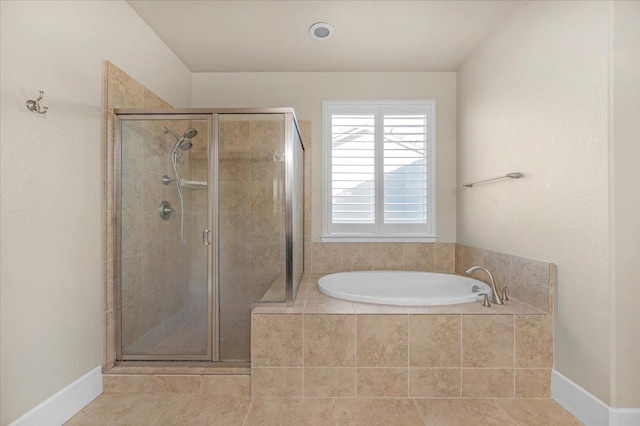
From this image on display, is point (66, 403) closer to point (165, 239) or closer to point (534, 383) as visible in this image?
point (165, 239)

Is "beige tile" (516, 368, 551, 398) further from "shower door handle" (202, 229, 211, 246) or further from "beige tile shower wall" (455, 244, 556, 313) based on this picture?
"shower door handle" (202, 229, 211, 246)

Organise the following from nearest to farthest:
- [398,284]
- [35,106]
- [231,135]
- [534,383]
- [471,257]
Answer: [35,106] < [534,383] < [231,135] < [471,257] < [398,284]

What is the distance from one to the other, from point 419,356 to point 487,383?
389mm

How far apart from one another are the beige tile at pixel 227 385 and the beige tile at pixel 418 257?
173 cm

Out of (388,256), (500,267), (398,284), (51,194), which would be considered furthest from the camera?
(388,256)

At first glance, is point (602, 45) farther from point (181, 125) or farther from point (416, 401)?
point (181, 125)

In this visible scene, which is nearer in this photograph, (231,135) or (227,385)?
(227,385)

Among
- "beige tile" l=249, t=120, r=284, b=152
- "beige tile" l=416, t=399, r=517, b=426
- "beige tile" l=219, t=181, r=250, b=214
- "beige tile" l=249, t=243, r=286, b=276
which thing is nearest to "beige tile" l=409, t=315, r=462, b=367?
"beige tile" l=416, t=399, r=517, b=426

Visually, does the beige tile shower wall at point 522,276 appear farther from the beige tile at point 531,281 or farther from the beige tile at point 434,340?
the beige tile at point 434,340

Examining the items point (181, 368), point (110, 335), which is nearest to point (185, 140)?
point (110, 335)

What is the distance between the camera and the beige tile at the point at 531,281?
179 cm

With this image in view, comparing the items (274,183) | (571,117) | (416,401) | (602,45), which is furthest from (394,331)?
(602,45)

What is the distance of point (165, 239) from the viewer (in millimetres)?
2002

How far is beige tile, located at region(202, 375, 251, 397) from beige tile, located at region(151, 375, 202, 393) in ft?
0.15
